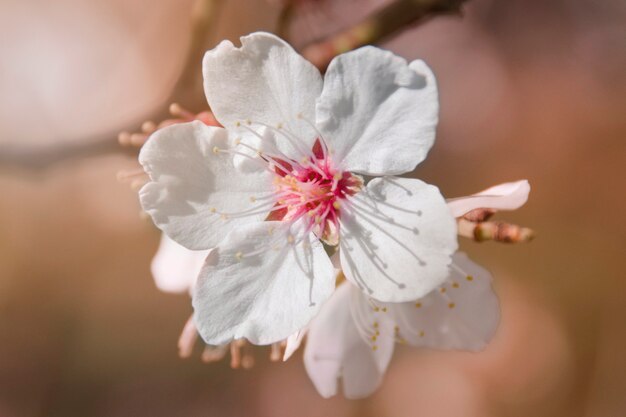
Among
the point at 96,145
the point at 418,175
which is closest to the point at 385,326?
the point at 96,145

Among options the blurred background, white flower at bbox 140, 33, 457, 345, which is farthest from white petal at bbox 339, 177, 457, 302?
the blurred background

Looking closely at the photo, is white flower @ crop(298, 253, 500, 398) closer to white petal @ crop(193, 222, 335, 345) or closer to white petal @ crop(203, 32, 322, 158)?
white petal @ crop(193, 222, 335, 345)

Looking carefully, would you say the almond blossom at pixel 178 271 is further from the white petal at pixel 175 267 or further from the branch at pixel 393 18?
the branch at pixel 393 18

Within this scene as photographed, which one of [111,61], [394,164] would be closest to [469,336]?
[394,164]

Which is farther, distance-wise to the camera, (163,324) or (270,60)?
(163,324)

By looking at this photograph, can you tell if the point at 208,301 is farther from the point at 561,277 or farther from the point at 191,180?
the point at 561,277

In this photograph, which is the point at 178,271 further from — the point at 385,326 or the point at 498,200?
the point at 498,200
